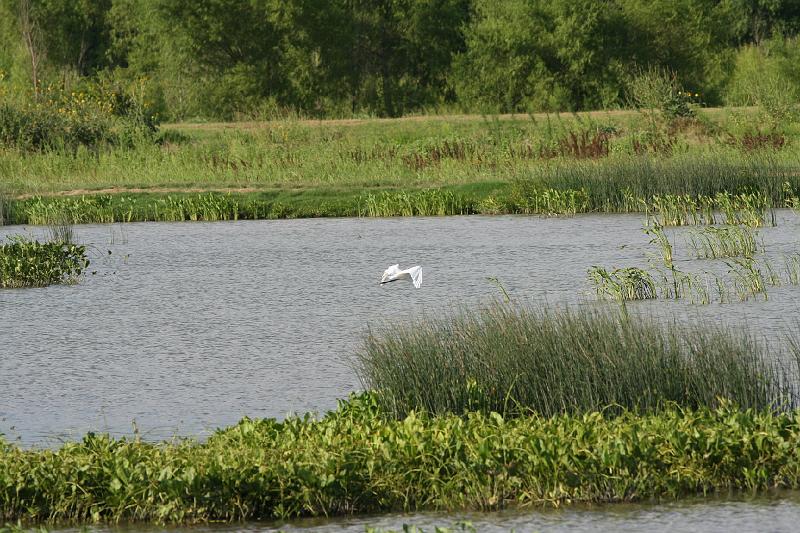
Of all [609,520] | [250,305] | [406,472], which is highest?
[406,472]

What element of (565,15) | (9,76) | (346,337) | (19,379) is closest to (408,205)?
(346,337)

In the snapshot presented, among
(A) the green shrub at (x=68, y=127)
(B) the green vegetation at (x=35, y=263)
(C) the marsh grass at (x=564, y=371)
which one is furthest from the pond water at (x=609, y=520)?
(A) the green shrub at (x=68, y=127)

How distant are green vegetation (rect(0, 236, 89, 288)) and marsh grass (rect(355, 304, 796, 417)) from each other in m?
9.55

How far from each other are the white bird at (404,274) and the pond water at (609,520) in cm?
822

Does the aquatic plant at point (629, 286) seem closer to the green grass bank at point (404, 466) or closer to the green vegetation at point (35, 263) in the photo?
the green grass bank at point (404, 466)

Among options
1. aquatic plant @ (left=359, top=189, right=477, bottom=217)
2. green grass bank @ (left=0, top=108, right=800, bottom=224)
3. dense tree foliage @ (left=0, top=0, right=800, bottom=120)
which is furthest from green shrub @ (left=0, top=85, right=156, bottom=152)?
aquatic plant @ (left=359, top=189, right=477, bottom=217)

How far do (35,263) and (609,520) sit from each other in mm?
12278

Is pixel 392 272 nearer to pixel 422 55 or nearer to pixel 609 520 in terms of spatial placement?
pixel 609 520

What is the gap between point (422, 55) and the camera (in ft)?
171

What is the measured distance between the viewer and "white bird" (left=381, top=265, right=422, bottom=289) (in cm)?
1620

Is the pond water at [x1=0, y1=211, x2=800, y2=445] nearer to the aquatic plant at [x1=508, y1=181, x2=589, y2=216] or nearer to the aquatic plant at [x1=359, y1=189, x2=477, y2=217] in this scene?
the aquatic plant at [x1=508, y1=181, x2=589, y2=216]

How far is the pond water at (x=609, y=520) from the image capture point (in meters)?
7.61

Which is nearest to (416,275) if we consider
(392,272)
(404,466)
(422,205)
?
(392,272)

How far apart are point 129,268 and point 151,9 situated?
30.0 meters
